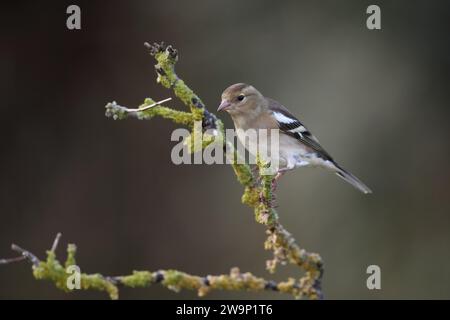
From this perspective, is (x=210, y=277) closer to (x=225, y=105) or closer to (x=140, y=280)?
(x=140, y=280)

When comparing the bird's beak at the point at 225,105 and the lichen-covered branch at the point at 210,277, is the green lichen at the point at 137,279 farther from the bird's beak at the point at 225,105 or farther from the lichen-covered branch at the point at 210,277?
the bird's beak at the point at 225,105

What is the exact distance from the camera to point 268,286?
2.97 m

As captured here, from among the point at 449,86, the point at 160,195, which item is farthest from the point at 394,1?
the point at 160,195

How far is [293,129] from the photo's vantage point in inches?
265

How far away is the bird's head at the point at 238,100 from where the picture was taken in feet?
20.5

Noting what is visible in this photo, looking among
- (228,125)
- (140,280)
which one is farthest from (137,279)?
(228,125)

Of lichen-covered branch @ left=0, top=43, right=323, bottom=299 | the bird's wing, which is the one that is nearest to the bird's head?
the bird's wing

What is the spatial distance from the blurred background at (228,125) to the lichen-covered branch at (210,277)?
516 cm

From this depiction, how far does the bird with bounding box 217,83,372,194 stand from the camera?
6289mm

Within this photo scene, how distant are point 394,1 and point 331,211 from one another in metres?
3.15

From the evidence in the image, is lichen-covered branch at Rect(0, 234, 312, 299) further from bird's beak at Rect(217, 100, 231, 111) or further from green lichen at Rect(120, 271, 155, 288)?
bird's beak at Rect(217, 100, 231, 111)

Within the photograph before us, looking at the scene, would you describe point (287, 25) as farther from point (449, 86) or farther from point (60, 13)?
point (60, 13)

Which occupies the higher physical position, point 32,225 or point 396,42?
point 396,42
